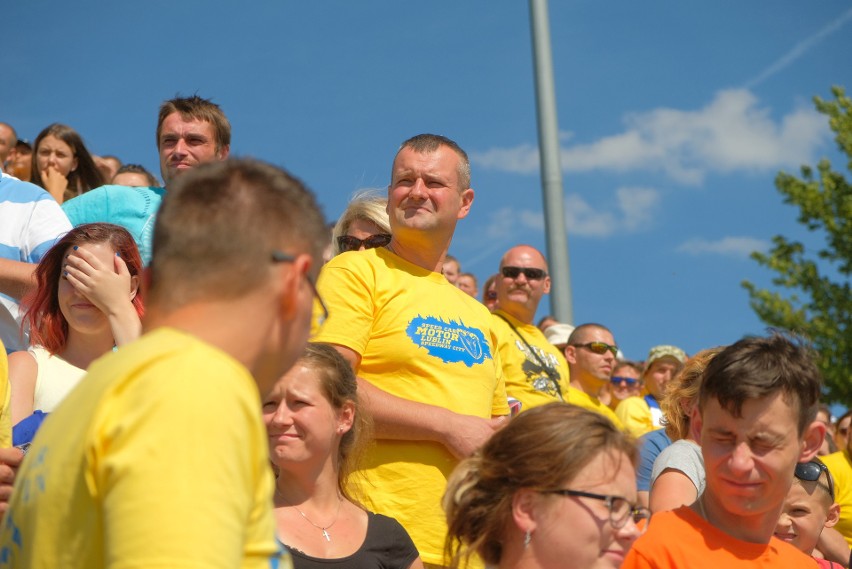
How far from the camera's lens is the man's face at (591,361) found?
8359mm

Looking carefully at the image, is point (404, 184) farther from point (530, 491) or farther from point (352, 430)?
point (530, 491)

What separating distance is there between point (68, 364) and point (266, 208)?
266 centimetres

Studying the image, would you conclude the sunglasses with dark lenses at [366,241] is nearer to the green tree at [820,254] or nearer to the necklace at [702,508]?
the necklace at [702,508]

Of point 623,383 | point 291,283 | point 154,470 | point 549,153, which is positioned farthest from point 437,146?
point 549,153

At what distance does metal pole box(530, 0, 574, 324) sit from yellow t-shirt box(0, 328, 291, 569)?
9823 millimetres

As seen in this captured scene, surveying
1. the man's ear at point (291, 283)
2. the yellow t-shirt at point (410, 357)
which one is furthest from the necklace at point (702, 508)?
the man's ear at point (291, 283)

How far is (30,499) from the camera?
1670 mm

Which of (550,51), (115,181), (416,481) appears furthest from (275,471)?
(550,51)

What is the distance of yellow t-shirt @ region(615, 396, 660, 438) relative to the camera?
8.13m

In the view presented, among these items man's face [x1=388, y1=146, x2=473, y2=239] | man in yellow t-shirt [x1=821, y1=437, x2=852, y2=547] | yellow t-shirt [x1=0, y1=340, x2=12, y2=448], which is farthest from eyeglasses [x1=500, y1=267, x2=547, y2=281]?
yellow t-shirt [x1=0, y1=340, x2=12, y2=448]

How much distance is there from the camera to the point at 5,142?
7.64 metres

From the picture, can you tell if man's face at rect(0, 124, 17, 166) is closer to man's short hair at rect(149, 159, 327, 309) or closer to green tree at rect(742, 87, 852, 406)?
man's short hair at rect(149, 159, 327, 309)

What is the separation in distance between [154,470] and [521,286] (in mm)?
5970

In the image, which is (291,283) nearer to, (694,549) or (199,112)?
(694,549)
